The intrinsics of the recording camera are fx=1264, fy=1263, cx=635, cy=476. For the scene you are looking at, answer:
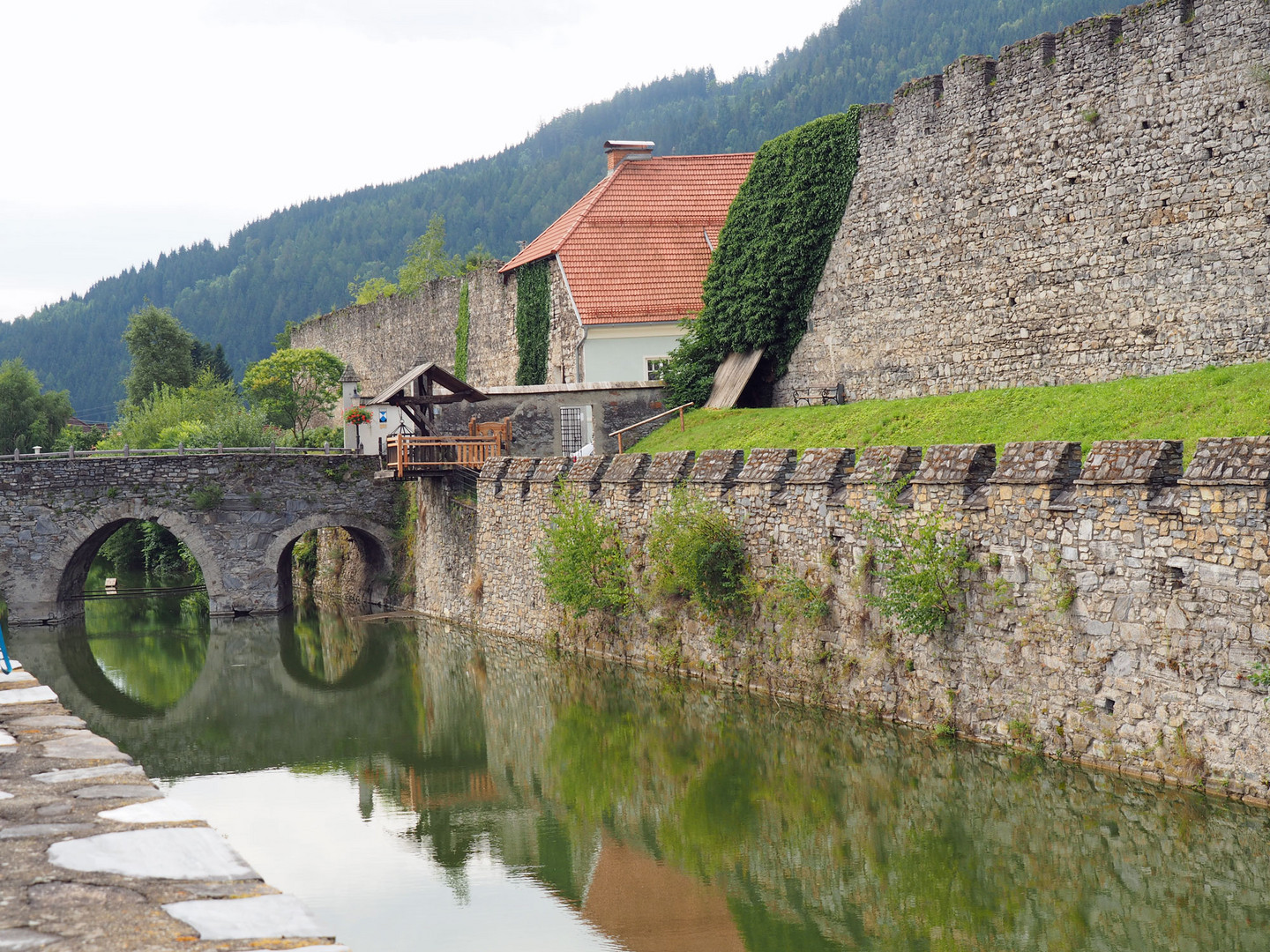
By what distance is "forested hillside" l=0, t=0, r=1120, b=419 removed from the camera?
118 m

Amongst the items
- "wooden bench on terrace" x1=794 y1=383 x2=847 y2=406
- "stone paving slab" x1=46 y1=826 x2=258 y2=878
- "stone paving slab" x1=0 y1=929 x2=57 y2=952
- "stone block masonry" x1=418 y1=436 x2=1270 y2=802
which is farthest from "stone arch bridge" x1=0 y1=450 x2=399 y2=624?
"stone paving slab" x1=0 y1=929 x2=57 y2=952

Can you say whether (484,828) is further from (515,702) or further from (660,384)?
(660,384)

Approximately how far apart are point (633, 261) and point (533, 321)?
11.5 feet

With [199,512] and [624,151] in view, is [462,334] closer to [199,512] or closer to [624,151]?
[624,151]

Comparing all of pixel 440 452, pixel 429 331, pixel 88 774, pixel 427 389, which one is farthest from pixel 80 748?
pixel 429 331

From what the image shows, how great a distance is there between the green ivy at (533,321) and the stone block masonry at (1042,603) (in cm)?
1622

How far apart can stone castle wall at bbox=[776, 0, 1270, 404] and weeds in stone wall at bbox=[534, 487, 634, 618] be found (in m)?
6.84

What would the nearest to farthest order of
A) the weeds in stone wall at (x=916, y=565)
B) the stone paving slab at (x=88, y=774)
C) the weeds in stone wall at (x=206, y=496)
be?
1. the stone paving slab at (x=88, y=774)
2. the weeds in stone wall at (x=916, y=565)
3. the weeds in stone wall at (x=206, y=496)

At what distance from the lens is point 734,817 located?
10.6 m

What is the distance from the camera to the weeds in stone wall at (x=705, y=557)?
50.0ft

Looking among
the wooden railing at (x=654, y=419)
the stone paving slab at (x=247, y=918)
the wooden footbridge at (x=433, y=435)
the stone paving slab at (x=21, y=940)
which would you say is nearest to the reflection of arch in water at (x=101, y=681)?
the wooden footbridge at (x=433, y=435)

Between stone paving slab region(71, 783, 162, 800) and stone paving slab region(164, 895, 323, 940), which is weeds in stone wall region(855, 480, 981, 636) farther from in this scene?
stone paving slab region(164, 895, 323, 940)

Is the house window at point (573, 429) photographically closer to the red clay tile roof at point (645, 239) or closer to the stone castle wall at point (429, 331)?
the red clay tile roof at point (645, 239)

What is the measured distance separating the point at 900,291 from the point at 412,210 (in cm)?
11907
